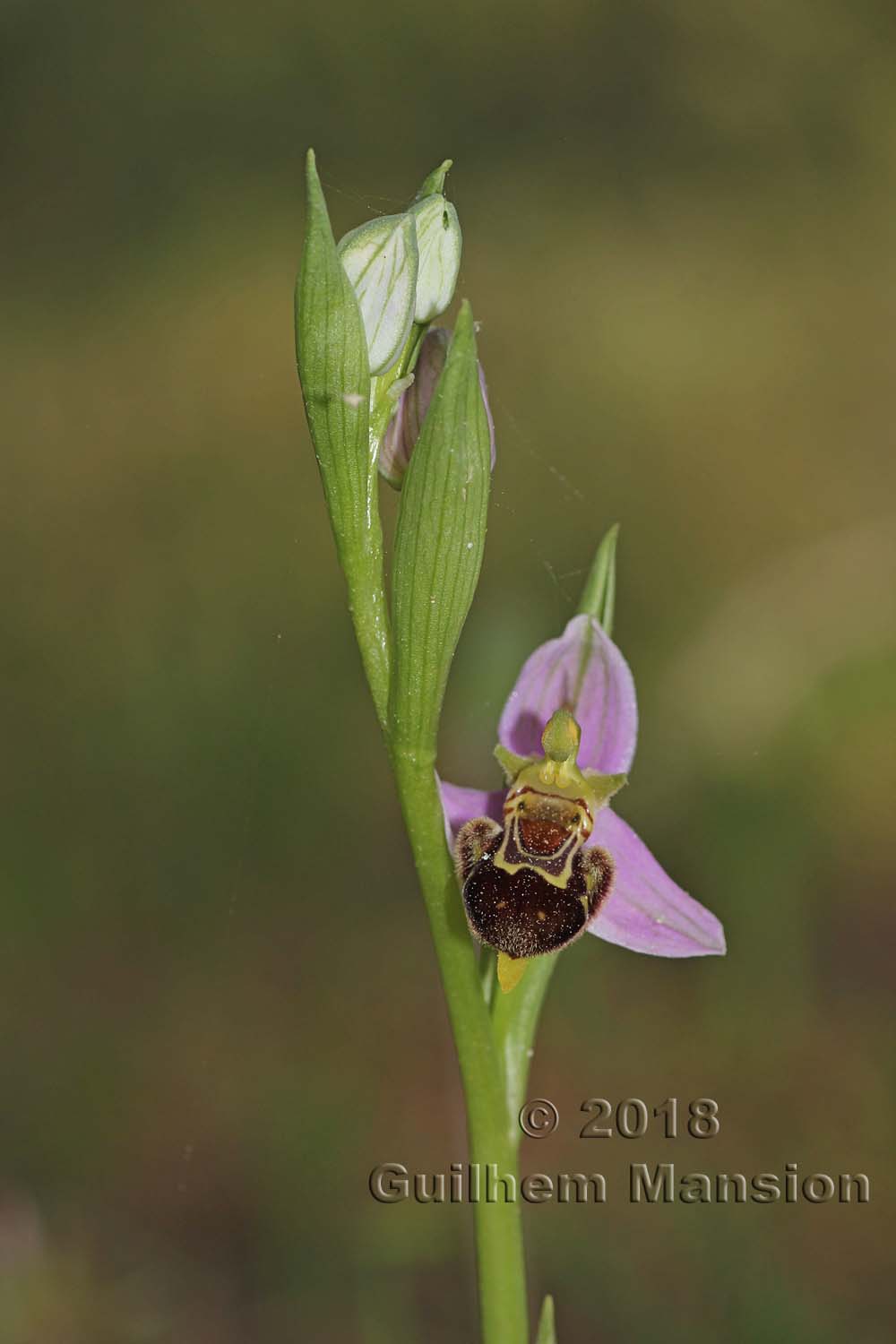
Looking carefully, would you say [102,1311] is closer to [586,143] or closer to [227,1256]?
[227,1256]

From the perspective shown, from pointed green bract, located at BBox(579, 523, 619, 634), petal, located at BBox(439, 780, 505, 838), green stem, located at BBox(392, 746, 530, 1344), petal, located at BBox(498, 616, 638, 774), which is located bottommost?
green stem, located at BBox(392, 746, 530, 1344)

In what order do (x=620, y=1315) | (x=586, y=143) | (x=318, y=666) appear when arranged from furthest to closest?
1. (x=586, y=143)
2. (x=318, y=666)
3. (x=620, y=1315)

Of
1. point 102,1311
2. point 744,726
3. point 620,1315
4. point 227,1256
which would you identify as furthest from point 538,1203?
point 744,726

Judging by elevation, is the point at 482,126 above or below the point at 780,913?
above

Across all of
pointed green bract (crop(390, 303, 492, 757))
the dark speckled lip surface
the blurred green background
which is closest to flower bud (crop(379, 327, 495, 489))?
pointed green bract (crop(390, 303, 492, 757))

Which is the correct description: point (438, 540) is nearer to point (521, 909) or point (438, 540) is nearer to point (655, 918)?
point (521, 909)

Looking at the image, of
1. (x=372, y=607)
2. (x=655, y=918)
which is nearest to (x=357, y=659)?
(x=655, y=918)

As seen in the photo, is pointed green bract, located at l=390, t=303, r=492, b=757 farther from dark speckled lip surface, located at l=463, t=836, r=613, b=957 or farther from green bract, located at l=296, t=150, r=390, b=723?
dark speckled lip surface, located at l=463, t=836, r=613, b=957
